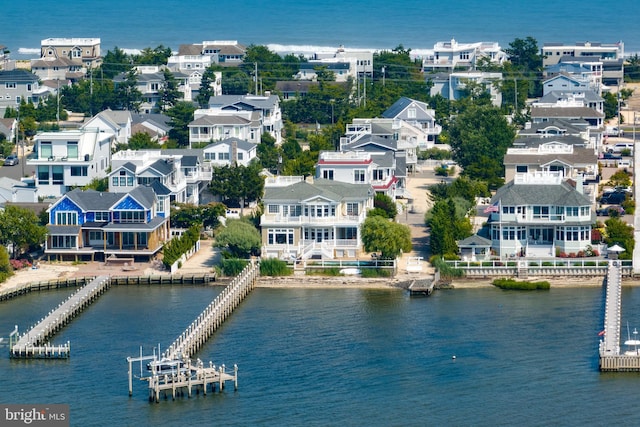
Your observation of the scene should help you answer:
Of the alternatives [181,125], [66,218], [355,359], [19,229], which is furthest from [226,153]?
[355,359]

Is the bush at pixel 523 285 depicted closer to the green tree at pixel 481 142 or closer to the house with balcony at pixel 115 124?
the green tree at pixel 481 142

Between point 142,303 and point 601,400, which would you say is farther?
point 142,303

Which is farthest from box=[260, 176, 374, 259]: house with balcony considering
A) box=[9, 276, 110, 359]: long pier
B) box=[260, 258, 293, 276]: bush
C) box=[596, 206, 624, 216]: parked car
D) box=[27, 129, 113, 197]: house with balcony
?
box=[27, 129, 113, 197]: house with balcony

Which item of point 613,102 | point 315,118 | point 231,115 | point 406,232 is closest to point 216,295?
point 406,232

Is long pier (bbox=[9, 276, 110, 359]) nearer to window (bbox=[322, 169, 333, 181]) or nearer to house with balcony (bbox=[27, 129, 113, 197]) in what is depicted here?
house with balcony (bbox=[27, 129, 113, 197])

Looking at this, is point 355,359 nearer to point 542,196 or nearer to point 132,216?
point 542,196

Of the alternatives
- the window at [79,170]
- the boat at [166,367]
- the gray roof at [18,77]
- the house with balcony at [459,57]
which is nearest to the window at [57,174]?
the window at [79,170]

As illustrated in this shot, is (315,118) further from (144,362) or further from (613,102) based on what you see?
(144,362)
